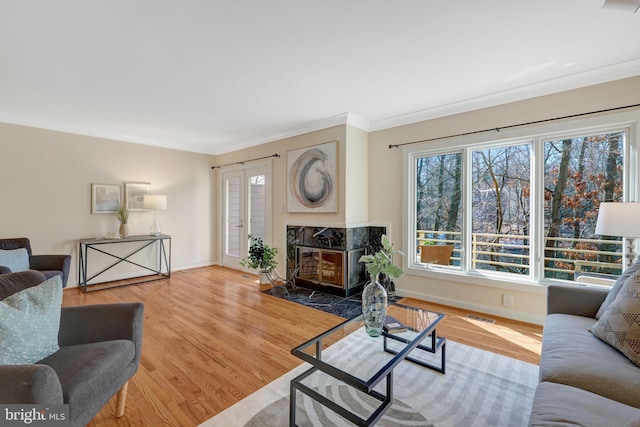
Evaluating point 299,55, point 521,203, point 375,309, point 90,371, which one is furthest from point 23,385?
point 521,203

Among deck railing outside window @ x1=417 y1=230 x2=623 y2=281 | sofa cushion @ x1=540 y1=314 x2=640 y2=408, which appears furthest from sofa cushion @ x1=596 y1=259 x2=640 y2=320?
deck railing outside window @ x1=417 y1=230 x2=623 y2=281

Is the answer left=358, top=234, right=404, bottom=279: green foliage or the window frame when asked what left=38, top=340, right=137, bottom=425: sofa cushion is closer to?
left=358, top=234, right=404, bottom=279: green foliage

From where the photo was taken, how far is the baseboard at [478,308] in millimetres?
2932

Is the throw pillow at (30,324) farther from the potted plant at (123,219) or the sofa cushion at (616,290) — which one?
the potted plant at (123,219)

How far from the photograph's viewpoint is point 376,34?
2031 millimetres

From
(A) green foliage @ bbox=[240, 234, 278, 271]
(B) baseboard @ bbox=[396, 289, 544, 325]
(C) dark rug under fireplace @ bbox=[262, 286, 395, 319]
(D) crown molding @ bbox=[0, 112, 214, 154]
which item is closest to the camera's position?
(B) baseboard @ bbox=[396, 289, 544, 325]

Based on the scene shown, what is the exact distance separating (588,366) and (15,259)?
4.95m

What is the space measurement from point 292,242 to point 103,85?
293 centimetres

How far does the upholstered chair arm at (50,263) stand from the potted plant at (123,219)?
3.10 ft

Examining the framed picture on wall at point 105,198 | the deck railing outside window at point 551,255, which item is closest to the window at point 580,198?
the deck railing outside window at point 551,255

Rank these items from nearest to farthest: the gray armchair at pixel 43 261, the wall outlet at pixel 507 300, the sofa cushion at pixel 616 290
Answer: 1. the sofa cushion at pixel 616 290
2. the wall outlet at pixel 507 300
3. the gray armchair at pixel 43 261

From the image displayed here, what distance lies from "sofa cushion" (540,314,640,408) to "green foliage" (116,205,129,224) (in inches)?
208

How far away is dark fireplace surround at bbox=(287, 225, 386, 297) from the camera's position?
12.5 feet

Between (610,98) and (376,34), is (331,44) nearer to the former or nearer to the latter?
(376,34)
